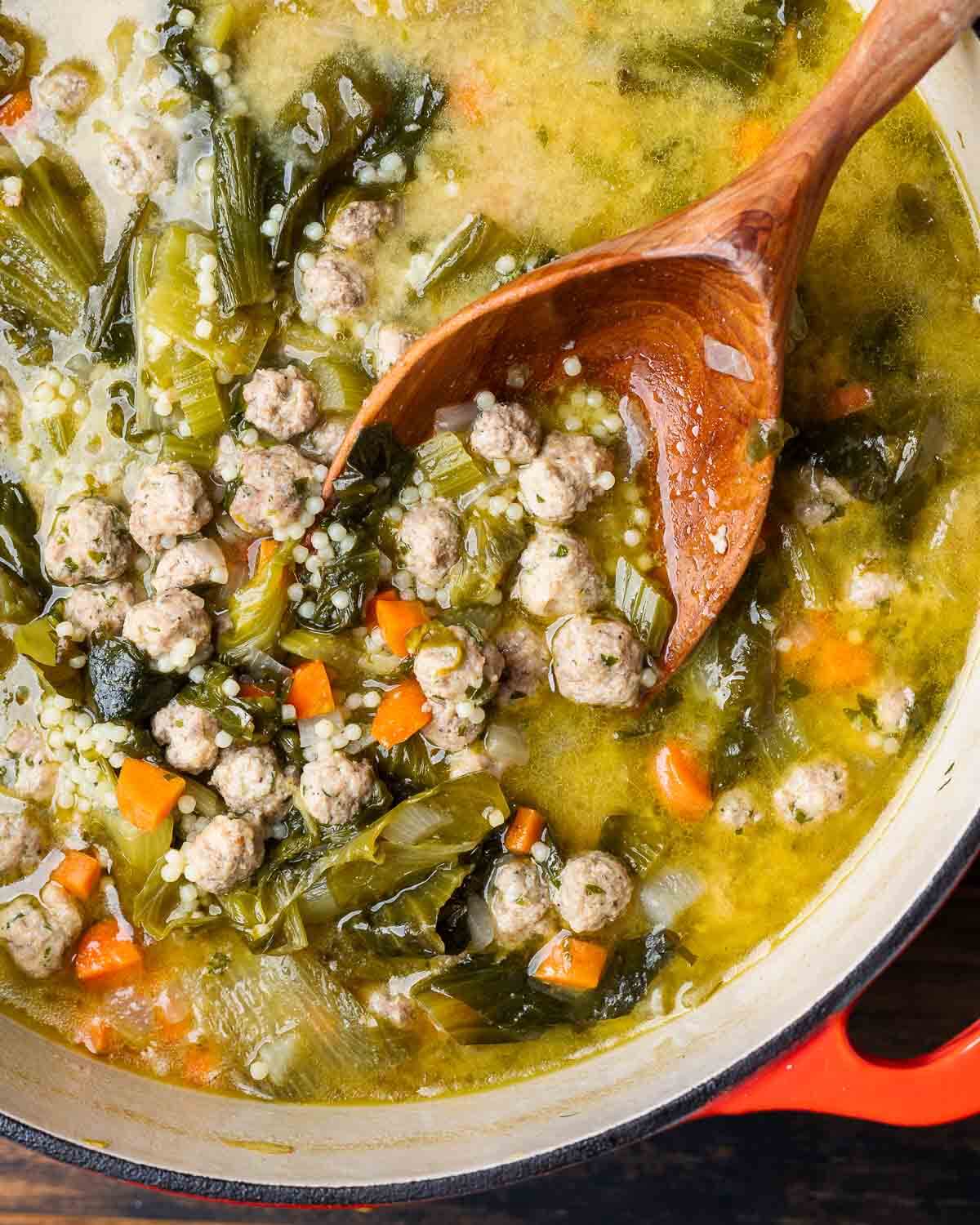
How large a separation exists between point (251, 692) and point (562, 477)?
110cm

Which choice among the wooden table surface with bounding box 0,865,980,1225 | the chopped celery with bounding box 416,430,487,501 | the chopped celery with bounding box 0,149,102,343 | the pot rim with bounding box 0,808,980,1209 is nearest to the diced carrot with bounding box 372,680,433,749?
the chopped celery with bounding box 416,430,487,501

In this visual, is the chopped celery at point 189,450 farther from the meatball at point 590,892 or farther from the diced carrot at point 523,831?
the meatball at point 590,892

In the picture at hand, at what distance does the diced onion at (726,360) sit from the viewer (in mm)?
3426

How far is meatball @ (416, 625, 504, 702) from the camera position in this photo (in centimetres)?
346

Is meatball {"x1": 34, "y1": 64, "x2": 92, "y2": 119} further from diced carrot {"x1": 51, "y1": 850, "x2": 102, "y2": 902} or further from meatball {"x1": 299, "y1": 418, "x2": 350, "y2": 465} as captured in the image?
diced carrot {"x1": 51, "y1": 850, "x2": 102, "y2": 902}

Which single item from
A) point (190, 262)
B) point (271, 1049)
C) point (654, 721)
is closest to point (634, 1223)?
point (271, 1049)

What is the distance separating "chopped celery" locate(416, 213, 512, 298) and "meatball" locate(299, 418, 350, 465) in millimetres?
503

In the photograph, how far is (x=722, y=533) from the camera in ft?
11.7

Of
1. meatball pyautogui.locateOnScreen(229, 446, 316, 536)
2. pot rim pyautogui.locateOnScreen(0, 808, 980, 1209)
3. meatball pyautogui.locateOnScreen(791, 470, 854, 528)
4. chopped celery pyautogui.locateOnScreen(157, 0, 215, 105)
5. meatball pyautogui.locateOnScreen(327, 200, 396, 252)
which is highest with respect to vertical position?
chopped celery pyautogui.locateOnScreen(157, 0, 215, 105)

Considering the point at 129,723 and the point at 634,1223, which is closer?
the point at 129,723

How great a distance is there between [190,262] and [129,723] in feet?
4.51

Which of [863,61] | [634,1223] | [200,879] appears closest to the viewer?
[863,61]

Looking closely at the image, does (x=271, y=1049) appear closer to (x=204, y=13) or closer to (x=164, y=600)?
(x=164, y=600)

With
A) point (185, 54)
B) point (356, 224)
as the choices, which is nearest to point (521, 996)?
point (356, 224)
